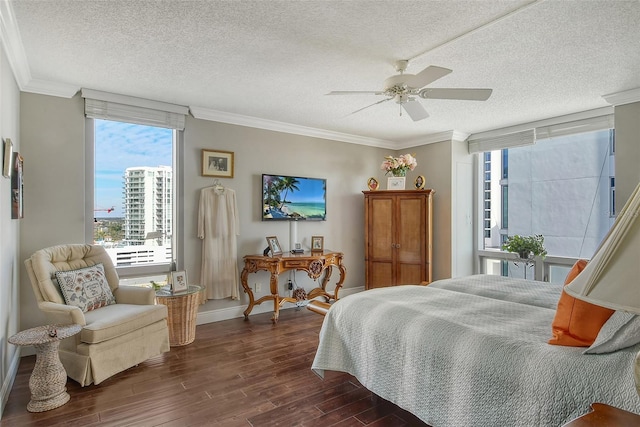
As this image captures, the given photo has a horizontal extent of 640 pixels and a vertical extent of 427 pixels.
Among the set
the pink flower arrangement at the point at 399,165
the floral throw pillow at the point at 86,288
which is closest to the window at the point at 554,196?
the pink flower arrangement at the point at 399,165

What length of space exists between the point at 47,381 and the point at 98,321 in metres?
0.46

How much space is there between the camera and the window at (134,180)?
11.9 ft

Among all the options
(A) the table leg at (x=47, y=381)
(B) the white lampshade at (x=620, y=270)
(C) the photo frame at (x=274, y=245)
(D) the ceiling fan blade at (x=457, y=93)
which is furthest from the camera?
(C) the photo frame at (x=274, y=245)

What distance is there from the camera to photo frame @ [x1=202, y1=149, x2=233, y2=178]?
4.16 m

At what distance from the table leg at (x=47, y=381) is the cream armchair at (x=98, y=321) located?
6.6 inches

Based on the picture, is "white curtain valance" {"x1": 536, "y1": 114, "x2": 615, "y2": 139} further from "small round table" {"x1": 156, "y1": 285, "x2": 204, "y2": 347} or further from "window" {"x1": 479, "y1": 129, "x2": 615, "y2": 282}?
"small round table" {"x1": 156, "y1": 285, "x2": 204, "y2": 347}

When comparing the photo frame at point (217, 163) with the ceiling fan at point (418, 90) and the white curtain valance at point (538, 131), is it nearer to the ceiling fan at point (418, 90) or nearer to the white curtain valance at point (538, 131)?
the ceiling fan at point (418, 90)

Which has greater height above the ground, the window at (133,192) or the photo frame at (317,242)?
the window at (133,192)

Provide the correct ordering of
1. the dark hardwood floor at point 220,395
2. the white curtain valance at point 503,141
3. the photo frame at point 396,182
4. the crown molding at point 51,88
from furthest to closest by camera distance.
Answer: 1. the photo frame at point 396,182
2. the white curtain valance at point 503,141
3. the crown molding at point 51,88
4. the dark hardwood floor at point 220,395

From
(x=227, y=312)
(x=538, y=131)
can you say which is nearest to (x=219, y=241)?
(x=227, y=312)

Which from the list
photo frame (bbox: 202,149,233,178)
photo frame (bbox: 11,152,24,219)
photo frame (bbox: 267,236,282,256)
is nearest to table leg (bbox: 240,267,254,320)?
photo frame (bbox: 267,236,282,256)

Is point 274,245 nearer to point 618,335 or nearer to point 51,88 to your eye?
point 51,88

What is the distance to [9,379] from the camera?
100 inches

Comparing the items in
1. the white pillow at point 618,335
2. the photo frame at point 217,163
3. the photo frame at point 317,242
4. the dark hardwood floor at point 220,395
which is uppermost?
the photo frame at point 217,163
